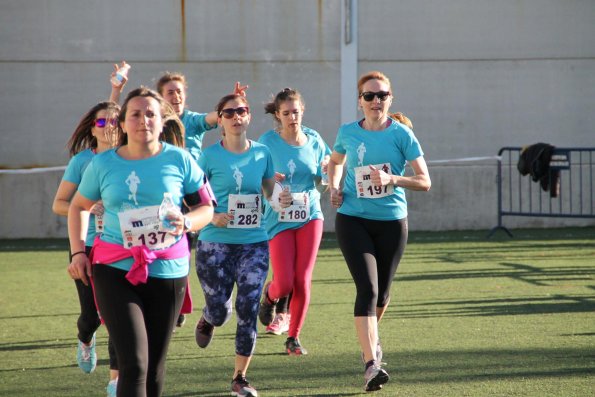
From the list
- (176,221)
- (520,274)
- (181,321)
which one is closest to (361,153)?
(176,221)

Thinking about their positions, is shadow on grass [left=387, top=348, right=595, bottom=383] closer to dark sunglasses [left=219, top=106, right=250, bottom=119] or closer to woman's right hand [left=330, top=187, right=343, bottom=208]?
woman's right hand [left=330, top=187, right=343, bottom=208]

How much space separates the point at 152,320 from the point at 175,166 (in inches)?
28.0

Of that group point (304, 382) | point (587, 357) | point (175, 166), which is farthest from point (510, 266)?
point (175, 166)

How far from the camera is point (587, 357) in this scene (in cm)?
767

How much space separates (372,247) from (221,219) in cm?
98

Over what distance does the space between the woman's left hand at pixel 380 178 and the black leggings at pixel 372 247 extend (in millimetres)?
353

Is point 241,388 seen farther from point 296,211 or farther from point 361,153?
point 296,211

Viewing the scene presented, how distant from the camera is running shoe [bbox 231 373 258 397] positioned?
659cm

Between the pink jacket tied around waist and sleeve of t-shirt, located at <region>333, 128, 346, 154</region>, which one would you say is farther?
sleeve of t-shirt, located at <region>333, 128, 346, 154</region>

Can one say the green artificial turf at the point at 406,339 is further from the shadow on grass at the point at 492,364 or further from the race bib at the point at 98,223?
the race bib at the point at 98,223

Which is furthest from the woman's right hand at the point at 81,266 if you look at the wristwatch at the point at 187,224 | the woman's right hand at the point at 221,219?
the woman's right hand at the point at 221,219

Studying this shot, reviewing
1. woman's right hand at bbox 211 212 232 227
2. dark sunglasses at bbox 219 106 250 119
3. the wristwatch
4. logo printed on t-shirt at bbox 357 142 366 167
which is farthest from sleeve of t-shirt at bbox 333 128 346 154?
the wristwatch

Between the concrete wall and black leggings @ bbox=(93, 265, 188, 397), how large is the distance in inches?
539

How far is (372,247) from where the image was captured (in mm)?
7184
